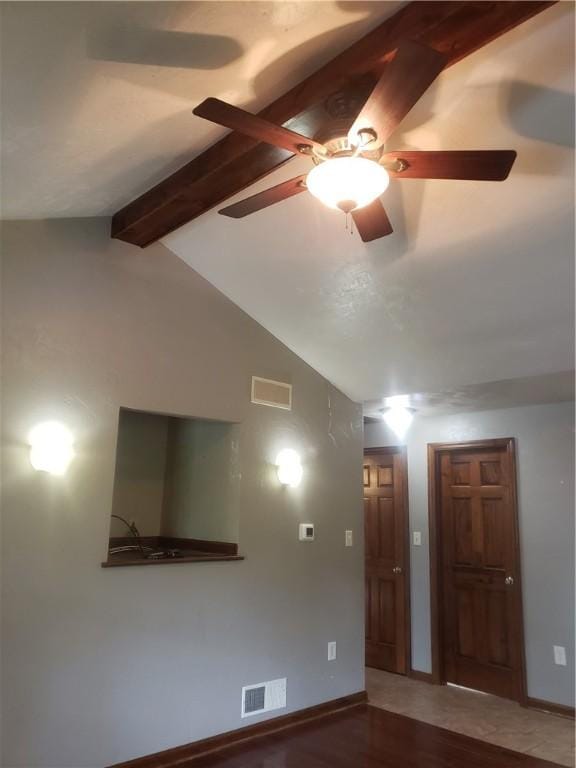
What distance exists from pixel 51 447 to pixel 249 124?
1802 mm

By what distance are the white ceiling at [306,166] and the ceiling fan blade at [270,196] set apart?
0.38 m

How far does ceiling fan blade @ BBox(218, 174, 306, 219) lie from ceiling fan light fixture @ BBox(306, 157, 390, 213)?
0.13 meters

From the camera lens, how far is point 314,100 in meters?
2.01

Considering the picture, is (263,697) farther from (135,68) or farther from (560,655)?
(135,68)

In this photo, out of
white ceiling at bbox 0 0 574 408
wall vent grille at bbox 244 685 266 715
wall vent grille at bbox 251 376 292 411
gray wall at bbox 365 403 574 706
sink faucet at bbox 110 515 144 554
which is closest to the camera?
white ceiling at bbox 0 0 574 408

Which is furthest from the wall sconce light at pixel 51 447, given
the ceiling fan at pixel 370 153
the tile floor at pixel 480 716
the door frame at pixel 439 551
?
the door frame at pixel 439 551

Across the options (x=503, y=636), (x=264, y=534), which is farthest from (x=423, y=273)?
(x=503, y=636)

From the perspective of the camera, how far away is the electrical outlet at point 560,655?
3962 millimetres

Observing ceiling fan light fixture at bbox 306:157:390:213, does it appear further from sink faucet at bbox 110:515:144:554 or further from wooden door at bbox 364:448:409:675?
wooden door at bbox 364:448:409:675

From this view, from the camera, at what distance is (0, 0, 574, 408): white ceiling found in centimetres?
164

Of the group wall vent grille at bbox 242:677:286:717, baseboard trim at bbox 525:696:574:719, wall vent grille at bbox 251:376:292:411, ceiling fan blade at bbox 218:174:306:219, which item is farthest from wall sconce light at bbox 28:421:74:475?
baseboard trim at bbox 525:696:574:719

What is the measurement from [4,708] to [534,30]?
3.23m

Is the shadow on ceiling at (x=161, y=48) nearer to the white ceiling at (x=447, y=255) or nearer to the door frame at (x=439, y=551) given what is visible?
the white ceiling at (x=447, y=255)

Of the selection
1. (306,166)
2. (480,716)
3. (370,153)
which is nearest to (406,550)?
(480,716)
